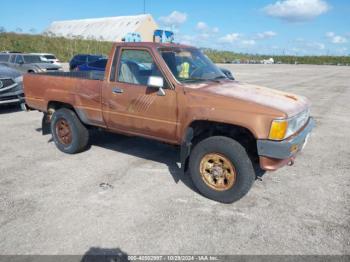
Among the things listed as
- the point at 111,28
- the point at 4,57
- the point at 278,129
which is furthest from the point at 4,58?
the point at 111,28

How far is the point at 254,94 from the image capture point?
13.4 ft

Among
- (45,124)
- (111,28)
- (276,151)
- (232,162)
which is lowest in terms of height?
(45,124)

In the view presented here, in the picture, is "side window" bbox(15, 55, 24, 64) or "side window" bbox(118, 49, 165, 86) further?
"side window" bbox(15, 55, 24, 64)

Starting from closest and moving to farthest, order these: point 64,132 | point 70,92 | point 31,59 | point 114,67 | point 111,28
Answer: point 114,67 → point 70,92 → point 64,132 → point 31,59 → point 111,28

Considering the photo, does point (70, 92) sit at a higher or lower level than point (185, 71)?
lower

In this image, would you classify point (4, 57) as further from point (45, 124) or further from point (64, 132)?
point (64, 132)

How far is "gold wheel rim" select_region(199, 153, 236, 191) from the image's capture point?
12.6 ft

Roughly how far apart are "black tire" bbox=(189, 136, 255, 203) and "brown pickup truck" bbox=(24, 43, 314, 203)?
0.01 meters

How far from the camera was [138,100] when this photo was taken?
448 cm

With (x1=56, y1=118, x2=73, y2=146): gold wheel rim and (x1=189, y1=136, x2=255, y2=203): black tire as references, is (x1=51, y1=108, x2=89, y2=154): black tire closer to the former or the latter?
(x1=56, y1=118, x2=73, y2=146): gold wheel rim

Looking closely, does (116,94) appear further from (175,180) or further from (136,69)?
(175,180)

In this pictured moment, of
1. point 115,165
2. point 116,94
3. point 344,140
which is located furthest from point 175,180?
point 344,140

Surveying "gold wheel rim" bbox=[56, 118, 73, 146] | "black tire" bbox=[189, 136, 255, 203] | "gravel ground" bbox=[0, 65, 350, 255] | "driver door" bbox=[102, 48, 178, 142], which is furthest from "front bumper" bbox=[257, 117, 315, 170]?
"gold wheel rim" bbox=[56, 118, 73, 146]

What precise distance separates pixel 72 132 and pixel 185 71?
2.34m
